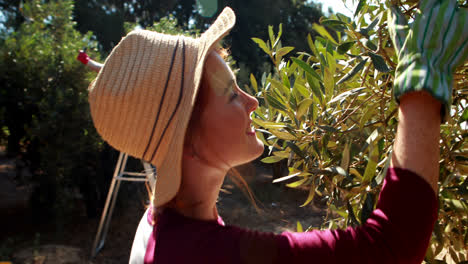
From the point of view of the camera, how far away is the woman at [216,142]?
60cm

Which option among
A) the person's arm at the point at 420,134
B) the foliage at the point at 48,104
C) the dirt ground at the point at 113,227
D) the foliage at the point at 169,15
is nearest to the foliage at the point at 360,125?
the person's arm at the point at 420,134

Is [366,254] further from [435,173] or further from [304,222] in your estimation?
[304,222]

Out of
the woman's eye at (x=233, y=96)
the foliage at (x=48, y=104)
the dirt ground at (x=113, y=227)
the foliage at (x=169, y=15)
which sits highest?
the foliage at (x=169, y=15)

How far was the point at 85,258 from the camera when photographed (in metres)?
4.34

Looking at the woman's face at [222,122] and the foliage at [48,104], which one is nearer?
the woman's face at [222,122]

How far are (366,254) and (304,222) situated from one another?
469 centimetres

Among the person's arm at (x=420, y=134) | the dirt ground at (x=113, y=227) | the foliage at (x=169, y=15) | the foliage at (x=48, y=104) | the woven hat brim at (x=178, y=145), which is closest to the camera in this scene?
the person's arm at (x=420, y=134)

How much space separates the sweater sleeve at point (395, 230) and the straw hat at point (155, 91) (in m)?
0.38

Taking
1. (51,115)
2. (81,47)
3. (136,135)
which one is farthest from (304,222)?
(136,135)

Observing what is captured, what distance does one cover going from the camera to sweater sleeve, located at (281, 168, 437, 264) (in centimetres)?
61

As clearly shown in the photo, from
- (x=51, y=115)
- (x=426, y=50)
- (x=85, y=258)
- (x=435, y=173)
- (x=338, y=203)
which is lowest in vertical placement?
(x=85, y=258)

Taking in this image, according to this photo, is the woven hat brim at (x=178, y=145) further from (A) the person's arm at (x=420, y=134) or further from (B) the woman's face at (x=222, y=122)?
(A) the person's arm at (x=420, y=134)

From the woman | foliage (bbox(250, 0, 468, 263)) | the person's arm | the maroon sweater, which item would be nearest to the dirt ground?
foliage (bbox(250, 0, 468, 263))

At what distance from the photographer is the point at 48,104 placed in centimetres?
441
